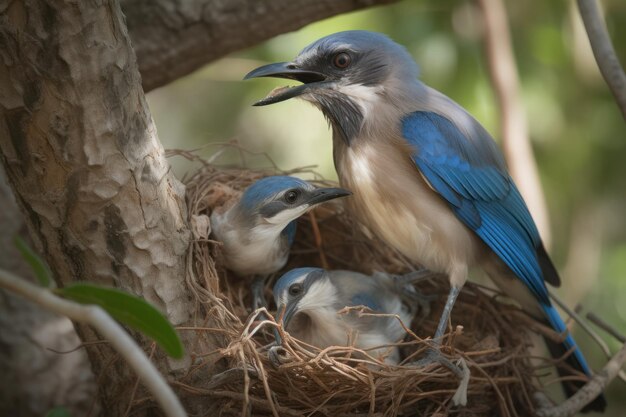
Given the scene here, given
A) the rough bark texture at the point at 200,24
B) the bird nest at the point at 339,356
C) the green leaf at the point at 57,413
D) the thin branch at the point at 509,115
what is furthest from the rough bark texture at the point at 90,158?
the thin branch at the point at 509,115

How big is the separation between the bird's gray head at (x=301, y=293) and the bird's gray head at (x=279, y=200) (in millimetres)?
247

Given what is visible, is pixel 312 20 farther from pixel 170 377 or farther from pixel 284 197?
pixel 170 377

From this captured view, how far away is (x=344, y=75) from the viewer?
3143 mm

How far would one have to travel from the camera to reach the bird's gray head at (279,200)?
324 cm

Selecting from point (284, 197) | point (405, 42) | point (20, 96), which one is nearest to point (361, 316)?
point (284, 197)

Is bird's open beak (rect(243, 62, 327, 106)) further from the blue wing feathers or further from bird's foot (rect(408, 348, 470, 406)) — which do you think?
bird's foot (rect(408, 348, 470, 406))

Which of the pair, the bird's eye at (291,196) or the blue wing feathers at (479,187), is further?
the bird's eye at (291,196)

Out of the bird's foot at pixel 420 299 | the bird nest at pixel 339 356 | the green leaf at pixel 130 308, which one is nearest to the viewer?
the green leaf at pixel 130 308

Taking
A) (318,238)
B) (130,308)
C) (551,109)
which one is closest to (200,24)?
(318,238)

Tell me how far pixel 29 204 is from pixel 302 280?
1127 millimetres

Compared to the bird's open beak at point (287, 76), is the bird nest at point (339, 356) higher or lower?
lower

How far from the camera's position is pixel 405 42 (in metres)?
4.68

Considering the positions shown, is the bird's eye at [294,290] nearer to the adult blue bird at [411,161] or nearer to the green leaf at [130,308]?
the adult blue bird at [411,161]

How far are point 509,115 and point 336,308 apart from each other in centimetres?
161
